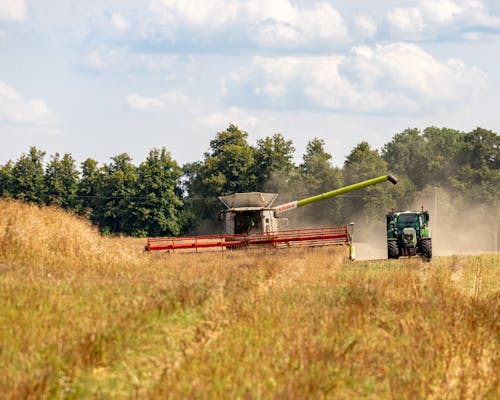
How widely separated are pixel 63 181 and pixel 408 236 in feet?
206

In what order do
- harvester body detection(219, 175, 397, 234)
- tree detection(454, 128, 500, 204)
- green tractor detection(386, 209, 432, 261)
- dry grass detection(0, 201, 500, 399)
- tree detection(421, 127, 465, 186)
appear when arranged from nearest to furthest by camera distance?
1. dry grass detection(0, 201, 500, 399)
2. green tractor detection(386, 209, 432, 261)
3. harvester body detection(219, 175, 397, 234)
4. tree detection(454, 128, 500, 204)
5. tree detection(421, 127, 465, 186)

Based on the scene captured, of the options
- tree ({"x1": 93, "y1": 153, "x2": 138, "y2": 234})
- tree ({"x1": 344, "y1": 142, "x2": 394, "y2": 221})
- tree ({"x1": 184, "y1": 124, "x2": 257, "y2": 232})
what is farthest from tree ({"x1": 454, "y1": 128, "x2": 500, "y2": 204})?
tree ({"x1": 93, "y1": 153, "x2": 138, "y2": 234})

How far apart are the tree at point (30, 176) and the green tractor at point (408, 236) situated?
59.9 m

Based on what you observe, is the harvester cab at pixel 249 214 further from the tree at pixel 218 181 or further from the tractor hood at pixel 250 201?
the tree at pixel 218 181

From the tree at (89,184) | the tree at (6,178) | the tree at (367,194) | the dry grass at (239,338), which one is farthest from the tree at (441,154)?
the dry grass at (239,338)

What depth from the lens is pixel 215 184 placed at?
78438mm

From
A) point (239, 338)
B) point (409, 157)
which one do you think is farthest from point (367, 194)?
point (239, 338)

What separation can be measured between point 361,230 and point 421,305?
2562 inches

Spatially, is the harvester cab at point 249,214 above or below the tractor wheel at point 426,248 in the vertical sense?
above

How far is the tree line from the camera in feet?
255

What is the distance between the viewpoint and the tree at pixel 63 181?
88.9 m

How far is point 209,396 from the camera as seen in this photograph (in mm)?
7738

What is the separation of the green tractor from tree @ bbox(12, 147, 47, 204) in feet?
196

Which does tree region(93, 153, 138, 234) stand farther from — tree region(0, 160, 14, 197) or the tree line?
tree region(0, 160, 14, 197)
